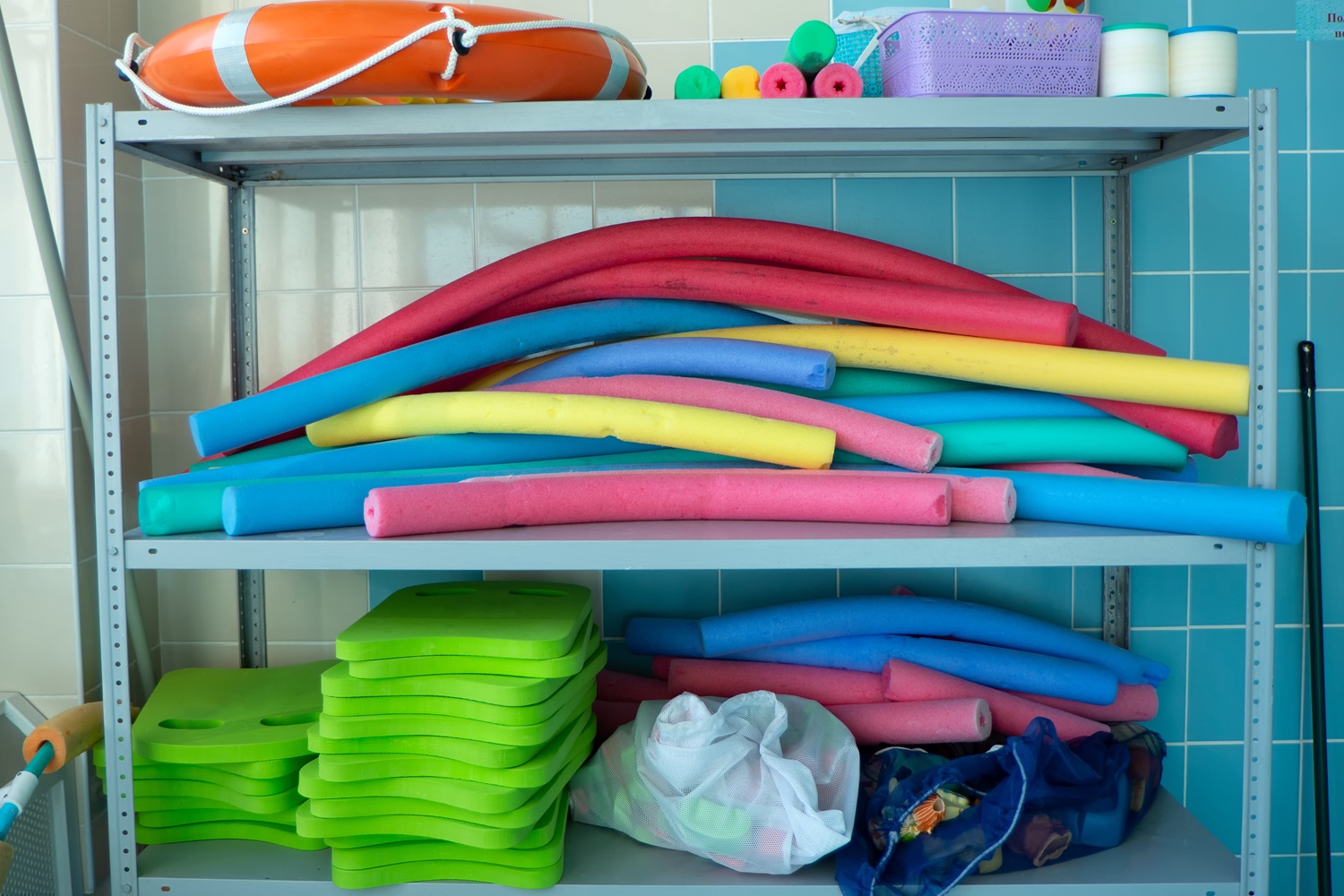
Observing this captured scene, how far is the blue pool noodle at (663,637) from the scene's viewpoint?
1.87 meters

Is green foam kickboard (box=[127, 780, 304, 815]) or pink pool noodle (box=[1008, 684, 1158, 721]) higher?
pink pool noodle (box=[1008, 684, 1158, 721])

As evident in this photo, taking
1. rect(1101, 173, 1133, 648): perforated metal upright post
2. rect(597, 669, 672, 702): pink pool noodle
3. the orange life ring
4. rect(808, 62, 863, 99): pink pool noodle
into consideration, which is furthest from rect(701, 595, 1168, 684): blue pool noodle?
the orange life ring

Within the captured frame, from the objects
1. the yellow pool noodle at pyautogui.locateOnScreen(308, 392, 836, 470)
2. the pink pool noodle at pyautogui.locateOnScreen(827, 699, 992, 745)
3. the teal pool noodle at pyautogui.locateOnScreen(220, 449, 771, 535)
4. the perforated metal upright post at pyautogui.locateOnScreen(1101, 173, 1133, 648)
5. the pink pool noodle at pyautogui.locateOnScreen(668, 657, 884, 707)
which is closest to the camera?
the teal pool noodle at pyautogui.locateOnScreen(220, 449, 771, 535)

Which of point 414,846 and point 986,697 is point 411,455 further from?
point 986,697

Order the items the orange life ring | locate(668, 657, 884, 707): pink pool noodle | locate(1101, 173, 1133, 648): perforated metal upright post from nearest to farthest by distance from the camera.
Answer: the orange life ring
locate(668, 657, 884, 707): pink pool noodle
locate(1101, 173, 1133, 648): perforated metal upright post

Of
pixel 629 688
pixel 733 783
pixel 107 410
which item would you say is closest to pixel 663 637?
A: pixel 629 688

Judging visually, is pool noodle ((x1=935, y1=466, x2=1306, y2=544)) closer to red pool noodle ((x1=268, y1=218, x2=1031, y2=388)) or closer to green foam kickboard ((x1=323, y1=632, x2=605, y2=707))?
red pool noodle ((x1=268, y1=218, x2=1031, y2=388))

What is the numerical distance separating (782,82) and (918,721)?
3.28ft

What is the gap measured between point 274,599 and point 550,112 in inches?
46.4

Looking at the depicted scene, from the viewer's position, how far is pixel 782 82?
153 centimetres

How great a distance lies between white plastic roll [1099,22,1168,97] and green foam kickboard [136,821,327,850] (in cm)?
164

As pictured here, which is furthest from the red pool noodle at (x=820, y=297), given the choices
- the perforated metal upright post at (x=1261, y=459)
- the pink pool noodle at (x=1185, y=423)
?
the perforated metal upright post at (x=1261, y=459)

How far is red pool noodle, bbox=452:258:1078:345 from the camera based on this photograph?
5.32 feet

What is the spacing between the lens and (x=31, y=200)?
5.47 ft
